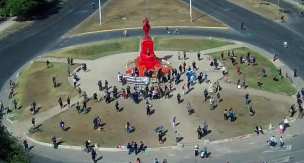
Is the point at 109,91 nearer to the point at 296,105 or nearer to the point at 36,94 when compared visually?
the point at 36,94

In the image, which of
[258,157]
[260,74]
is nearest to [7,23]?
[260,74]

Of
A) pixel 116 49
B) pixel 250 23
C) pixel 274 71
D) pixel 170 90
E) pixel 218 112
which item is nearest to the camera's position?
pixel 218 112

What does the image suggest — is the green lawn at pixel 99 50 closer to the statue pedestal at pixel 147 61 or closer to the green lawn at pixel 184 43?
the green lawn at pixel 184 43

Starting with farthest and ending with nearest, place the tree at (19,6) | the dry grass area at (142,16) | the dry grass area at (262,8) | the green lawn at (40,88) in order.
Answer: the dry grass area at (262,8) → the tree at (19,6) → the dry grass area at (142,16) → the green lawn at (40,88)

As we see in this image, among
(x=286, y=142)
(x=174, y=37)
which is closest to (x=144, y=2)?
(x=174, y=37)

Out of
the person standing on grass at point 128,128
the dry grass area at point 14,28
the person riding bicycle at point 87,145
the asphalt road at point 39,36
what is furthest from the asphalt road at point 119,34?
the person riding bicycle at point 87,145

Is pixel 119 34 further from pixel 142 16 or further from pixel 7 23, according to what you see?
pixel 7 23
